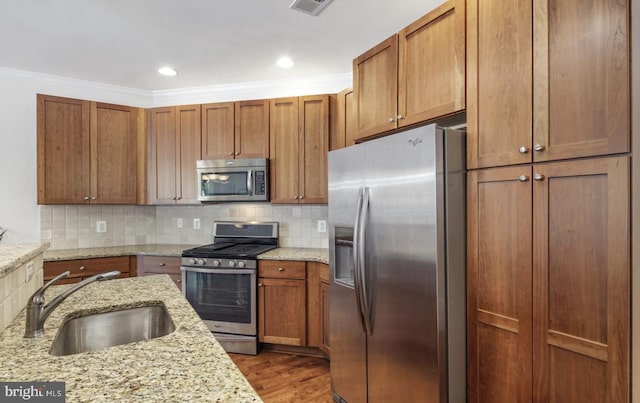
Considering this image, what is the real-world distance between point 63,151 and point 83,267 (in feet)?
3.58

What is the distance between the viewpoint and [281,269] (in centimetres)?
299

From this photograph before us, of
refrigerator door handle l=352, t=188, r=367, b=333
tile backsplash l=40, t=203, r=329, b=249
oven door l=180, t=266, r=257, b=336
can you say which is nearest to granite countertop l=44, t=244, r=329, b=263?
tile backsplash l=40, t=203, r=329, b=249

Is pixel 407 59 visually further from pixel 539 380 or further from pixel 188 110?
pixel 188 110

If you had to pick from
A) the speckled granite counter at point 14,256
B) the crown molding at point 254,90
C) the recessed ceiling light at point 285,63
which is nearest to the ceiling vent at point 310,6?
the recessed ceiling light at point 285,63

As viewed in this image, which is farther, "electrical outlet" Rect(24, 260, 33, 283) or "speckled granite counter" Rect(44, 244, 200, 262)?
"speckled granite counter" Rect(44, 244, 200, 262)

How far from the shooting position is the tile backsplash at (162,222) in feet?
11.3

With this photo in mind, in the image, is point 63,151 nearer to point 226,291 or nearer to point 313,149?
point 226,291

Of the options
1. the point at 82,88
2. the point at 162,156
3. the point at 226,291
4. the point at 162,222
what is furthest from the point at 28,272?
the point at 82,88

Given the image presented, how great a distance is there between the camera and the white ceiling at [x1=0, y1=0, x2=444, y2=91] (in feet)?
7.13

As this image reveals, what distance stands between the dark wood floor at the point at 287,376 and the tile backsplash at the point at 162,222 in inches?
43.4

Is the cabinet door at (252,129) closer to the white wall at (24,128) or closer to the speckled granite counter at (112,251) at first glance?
the white wall at (24,128)

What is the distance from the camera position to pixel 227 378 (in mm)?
803

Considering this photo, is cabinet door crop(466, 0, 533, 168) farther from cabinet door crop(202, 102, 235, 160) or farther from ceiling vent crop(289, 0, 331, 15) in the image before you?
cabinet door crop(202, 102, 235, 160)

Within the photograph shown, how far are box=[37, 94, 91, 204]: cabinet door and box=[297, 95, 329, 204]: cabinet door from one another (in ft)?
6.78
